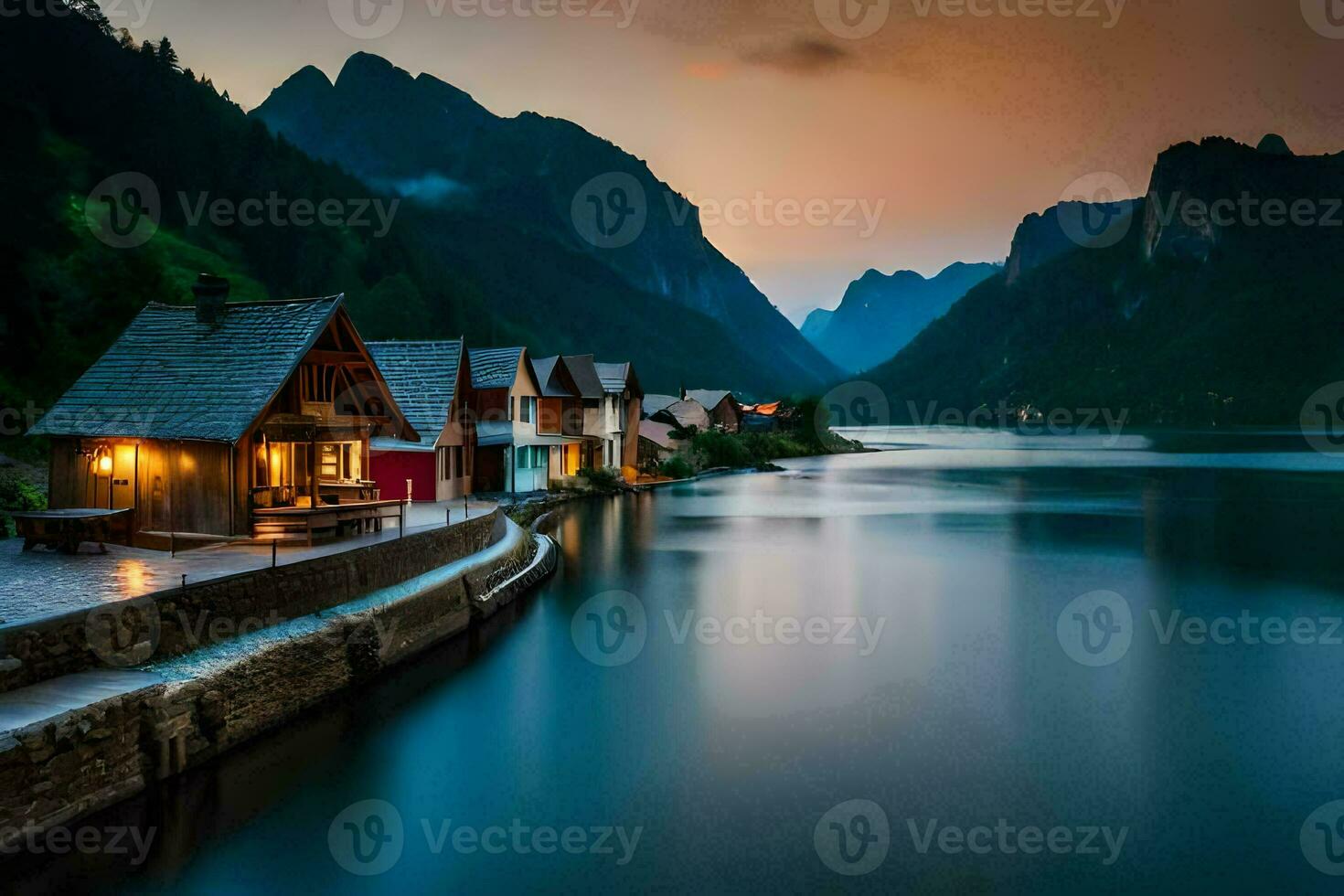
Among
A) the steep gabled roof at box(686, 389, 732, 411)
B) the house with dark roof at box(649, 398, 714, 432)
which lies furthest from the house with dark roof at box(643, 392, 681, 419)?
the steep gabled roof at box(686, 389, 732, 411)

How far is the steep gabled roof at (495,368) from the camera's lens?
4303 centimetres

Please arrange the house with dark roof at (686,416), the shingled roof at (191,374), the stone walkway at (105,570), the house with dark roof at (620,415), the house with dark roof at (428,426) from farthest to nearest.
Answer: the house with dark roof at (686,416) → the house with dark roof at (620,415) → the house with dark roof at (428,426) → the shingled roof at (191,374) → the stone walkway at (105,570)

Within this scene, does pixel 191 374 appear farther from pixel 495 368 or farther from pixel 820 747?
pixel 495 368

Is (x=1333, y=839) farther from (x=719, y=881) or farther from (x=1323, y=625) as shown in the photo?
(x=1323, y=625)

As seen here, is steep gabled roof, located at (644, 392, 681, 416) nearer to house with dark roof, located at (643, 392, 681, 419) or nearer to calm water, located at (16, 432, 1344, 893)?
house with dark roof, located at (643, 392, 681, 419)

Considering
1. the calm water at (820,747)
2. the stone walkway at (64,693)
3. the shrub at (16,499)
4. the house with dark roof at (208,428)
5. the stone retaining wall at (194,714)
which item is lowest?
the calm water at (820,747)

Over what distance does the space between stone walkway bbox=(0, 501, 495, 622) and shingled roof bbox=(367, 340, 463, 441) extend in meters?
14.4

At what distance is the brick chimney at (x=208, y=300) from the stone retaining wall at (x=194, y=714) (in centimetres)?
892

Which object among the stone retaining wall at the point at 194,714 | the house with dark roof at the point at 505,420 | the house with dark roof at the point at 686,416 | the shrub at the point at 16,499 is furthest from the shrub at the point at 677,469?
the stone retaining wall at the point at 194,714

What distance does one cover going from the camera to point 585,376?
179 feet

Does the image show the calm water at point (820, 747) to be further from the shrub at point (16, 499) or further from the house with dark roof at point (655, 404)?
the house with dark roof at point (655, 404)

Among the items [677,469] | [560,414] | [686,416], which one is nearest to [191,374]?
[560,414]

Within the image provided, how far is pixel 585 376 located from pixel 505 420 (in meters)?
12.6

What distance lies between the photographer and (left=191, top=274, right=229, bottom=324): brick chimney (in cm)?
2155
